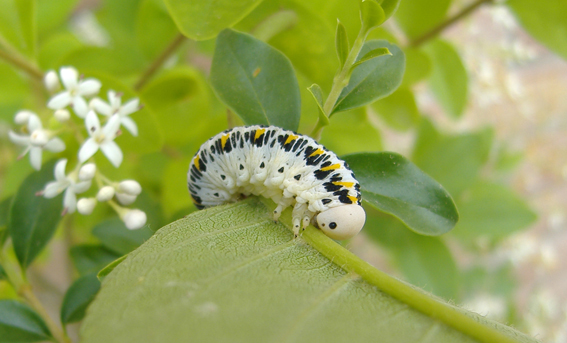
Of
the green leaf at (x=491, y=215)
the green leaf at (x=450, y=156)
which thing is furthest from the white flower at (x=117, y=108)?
the green leaf at (x=491, y=215)

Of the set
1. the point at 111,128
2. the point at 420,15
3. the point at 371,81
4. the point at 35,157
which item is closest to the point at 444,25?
the point at 420,15

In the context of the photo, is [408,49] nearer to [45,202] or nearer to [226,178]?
[226,178]

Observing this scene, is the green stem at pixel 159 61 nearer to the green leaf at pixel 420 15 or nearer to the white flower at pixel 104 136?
the white flower at pixel 104 136

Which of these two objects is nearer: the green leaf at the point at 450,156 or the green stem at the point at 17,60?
the green stem at the point at 17,60

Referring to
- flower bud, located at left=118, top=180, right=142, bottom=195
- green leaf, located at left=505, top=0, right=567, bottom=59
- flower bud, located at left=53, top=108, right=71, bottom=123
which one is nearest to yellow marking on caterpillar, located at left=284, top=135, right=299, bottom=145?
flower bud, located at left=118, top=180, right=142, bottom=195

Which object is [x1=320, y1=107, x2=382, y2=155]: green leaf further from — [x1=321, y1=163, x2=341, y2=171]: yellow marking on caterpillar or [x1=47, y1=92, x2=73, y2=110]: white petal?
[x1=47, y1=92, x2=73, y2=110]: white petal

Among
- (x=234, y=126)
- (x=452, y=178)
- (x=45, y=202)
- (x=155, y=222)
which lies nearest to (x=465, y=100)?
(x=452, y=178)
